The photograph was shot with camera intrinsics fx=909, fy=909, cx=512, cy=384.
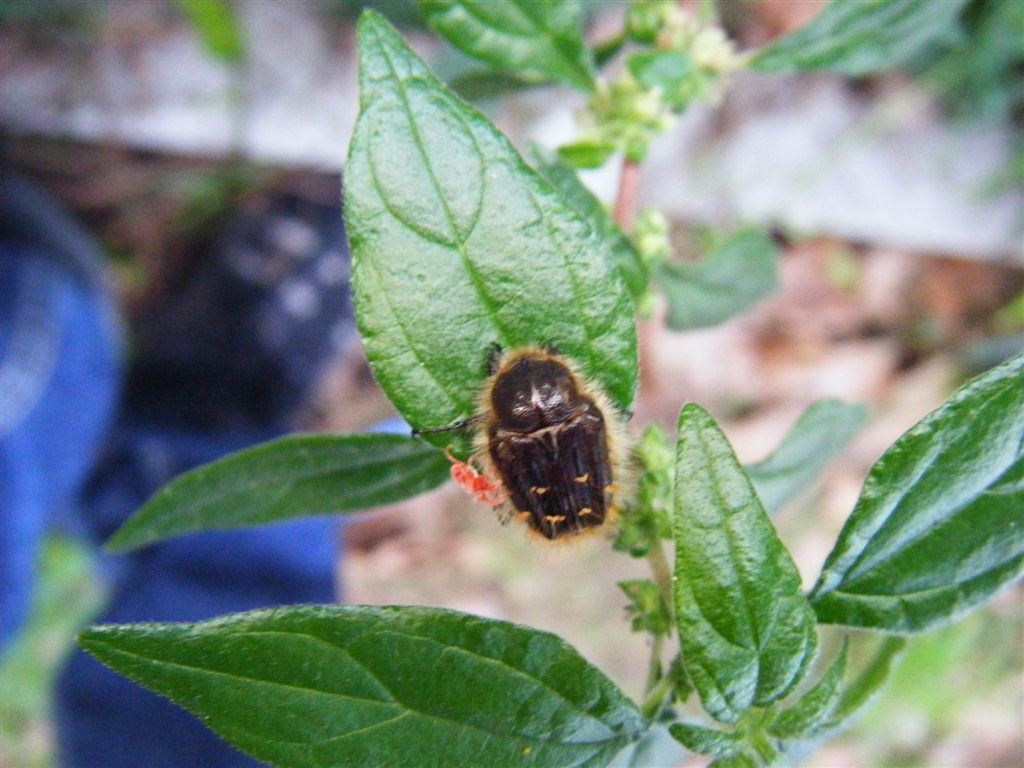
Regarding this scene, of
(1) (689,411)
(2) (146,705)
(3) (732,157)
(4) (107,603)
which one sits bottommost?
(1) (689,411)

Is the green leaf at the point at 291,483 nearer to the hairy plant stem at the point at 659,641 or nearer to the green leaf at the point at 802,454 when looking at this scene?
the hairy plant stem at the point at 659,641

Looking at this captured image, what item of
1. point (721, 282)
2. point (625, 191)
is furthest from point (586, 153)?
point (721, 282)

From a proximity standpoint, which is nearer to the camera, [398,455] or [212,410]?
[398,455]

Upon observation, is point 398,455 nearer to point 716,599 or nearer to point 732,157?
point 716,599

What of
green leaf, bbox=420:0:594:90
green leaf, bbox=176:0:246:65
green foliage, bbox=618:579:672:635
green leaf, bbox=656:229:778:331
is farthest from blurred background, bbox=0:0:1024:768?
green foliage, bbox=618:579:672:635

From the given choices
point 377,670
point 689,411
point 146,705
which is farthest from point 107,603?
point 689,411

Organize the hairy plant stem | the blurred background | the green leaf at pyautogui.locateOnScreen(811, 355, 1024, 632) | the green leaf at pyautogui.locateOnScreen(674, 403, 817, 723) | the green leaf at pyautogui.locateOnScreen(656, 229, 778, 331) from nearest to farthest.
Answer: the green leaf at pyautogui.locateOnScreen(674, 403, 817, 723) → the green leaf at pyautogui.locateOnScreen(811, 355, 1024, 632) → the hairy plant stem → the green leaf at pyautogui.locateOnScreen(656, 229, 778, 331) → the blurred background

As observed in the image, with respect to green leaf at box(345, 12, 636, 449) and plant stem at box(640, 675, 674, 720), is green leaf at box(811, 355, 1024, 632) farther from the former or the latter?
green leaf at box(345, 12, 636, 449)

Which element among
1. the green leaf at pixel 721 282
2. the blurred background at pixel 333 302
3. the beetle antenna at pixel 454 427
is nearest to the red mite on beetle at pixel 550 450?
the beetle antenna at pixel 454 427
